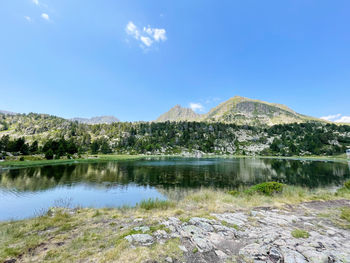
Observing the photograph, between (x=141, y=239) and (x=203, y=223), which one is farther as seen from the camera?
(x=203, y=223)

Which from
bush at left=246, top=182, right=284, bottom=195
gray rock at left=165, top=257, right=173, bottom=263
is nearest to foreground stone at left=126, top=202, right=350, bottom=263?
gray rock at left=165, top=257, right=173, bottom=263

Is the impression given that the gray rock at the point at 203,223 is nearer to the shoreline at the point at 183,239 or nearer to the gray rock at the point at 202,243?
the shoreline at the point at 183,239

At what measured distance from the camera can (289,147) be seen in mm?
186375

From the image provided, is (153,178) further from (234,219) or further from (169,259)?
(169,259)

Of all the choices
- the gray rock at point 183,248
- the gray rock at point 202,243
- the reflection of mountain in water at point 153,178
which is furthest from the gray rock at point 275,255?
the reflection of mountain in water at point 153,178

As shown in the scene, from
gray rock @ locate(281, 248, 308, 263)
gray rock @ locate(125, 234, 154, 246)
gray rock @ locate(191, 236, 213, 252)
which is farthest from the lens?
gray rock @ locate(125, 234, 154, 246)

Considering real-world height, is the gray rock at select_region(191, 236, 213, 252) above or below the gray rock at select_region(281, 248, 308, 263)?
below

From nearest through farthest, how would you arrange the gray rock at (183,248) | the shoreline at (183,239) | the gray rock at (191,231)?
the shoreline at (183,239) < the gray rock at (183,248) < the gray rock at (191,231)

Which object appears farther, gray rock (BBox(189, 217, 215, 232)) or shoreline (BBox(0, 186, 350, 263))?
gray rock (BBox(189, 217, 215, 232))

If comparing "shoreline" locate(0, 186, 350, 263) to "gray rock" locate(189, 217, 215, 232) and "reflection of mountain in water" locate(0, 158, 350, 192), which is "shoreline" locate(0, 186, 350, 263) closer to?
"gray rock" locate(189, 217, 215, 232)

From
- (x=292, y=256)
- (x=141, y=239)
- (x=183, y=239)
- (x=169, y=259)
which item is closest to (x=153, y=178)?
(x=141, y=239)

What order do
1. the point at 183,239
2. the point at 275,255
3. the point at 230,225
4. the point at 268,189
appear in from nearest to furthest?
the point at 275,255 → the point at 183,239 → the point at 230,225 → the point at 268,189

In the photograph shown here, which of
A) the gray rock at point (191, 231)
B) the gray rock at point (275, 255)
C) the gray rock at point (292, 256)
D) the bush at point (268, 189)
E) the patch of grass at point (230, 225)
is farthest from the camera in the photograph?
the bush at point (268, 189)

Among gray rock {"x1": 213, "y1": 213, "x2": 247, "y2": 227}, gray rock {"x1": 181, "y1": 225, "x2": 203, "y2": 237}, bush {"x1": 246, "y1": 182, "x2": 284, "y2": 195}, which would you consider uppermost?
gray rock {"x1": 181, "y1": 225, "x2": 203, "y2": 237}
